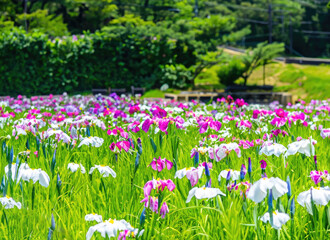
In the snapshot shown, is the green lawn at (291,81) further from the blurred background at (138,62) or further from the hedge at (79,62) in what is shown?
the hedge at (79,62)

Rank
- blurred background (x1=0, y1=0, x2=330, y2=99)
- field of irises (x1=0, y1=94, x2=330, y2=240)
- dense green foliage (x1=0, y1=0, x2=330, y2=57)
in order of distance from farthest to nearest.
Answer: dense green foliage (x1=0, y1=0, x2=330, y2=57) < blurred background (x1=0, y1=0, x2=330, y2=99) < field of irises (x1=0, y1=94, x2=330, y2=240)

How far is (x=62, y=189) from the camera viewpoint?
8.66 ft

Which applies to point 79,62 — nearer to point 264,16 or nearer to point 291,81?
point 291,81

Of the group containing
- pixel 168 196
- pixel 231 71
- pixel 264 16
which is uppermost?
pixel 264 16

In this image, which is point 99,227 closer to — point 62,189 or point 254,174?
point 62,189

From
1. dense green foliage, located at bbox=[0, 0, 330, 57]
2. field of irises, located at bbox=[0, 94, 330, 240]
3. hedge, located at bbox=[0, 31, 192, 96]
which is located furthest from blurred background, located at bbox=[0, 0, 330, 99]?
dense green foliage, located at bbox=[0, 0, 330, 57]

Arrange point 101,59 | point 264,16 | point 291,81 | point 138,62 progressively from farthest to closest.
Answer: point 264,16, point 291,81, point 138,62, point 101,59

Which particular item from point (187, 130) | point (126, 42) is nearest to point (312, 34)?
point (126, 42)

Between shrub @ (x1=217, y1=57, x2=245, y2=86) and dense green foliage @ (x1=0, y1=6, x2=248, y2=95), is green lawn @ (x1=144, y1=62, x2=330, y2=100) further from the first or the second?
dense green foliage @ (x1=0, y1=6, x2=248, y2=95)

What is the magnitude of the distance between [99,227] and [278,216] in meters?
0.79

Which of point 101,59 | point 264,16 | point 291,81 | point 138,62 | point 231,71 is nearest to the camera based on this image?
point 101,59

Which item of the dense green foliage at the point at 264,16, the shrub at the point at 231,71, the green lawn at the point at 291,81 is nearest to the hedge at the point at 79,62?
the green lawn at the point at 291,81

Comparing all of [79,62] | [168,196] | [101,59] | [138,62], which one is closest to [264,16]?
[138,62]

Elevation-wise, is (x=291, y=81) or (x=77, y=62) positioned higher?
(x=77, y=62)
